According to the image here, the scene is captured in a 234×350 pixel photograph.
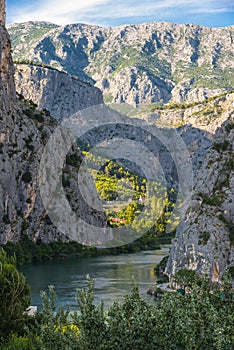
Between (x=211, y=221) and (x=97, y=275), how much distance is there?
17057 mm

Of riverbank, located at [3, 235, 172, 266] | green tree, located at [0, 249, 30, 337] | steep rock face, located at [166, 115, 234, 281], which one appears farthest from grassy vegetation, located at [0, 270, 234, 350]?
riverbank, located at [3, 235, 172, 266]

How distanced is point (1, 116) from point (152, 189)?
76.4 m

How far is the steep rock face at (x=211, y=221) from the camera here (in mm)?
66250

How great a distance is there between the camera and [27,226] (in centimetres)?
10919

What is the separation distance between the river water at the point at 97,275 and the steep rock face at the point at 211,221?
19.7ft

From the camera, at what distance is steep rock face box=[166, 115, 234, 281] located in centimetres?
6625

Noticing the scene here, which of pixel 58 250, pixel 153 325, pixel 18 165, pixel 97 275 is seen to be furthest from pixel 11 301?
pixel 18 165

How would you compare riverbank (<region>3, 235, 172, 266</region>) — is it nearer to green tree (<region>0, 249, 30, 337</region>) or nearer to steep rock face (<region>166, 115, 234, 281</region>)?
steep rock face (<region>166, 115, 234, 281</region>)

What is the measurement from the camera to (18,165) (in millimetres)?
108625

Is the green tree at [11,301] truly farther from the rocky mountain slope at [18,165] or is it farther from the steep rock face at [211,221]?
the rocky mountain slope at [18,165]

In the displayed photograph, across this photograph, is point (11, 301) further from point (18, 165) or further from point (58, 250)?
point (18, 165)

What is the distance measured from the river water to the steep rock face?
6.00m

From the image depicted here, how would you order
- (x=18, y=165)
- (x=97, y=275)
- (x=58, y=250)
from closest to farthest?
(x=97, y=275)
(x=58, y=250)
(x=18, y=165)

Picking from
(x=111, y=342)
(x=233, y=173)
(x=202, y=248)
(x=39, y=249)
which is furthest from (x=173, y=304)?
(x=39, y=249)
